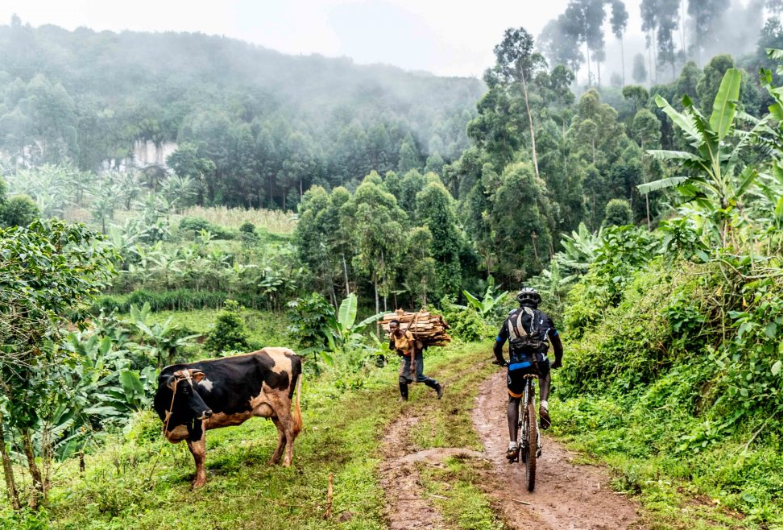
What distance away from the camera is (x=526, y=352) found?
535 centimetres

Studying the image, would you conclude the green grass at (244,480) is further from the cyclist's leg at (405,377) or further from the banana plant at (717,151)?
the banana plant at (717,151)

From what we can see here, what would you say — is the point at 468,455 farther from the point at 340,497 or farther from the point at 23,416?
the point at 23,416

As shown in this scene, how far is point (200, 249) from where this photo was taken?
3791 cm

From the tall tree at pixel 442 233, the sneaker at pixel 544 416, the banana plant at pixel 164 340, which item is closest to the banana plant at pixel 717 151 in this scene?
the sneaker at pixel 544 416

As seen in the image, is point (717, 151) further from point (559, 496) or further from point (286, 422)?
point (286, 422)

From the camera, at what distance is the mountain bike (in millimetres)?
4930

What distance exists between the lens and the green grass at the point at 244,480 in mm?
4516

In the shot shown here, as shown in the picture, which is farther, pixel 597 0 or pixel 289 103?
pixel 289 103

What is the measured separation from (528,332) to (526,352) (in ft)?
0.67

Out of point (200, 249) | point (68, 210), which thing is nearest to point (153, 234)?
point (200, 249)

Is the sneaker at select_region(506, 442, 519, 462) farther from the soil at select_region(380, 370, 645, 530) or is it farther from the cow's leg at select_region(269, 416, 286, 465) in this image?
the cow's leg at select_region(269, 416, 286, 465)

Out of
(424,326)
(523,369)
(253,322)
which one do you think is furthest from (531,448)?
(253,322)

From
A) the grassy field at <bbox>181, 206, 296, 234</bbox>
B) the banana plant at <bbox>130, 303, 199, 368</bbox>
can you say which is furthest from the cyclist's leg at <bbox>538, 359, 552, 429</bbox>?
the grassy field at <bbox>181, 206, 296, 234</bbox>

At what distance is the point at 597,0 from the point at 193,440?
106609 mm
